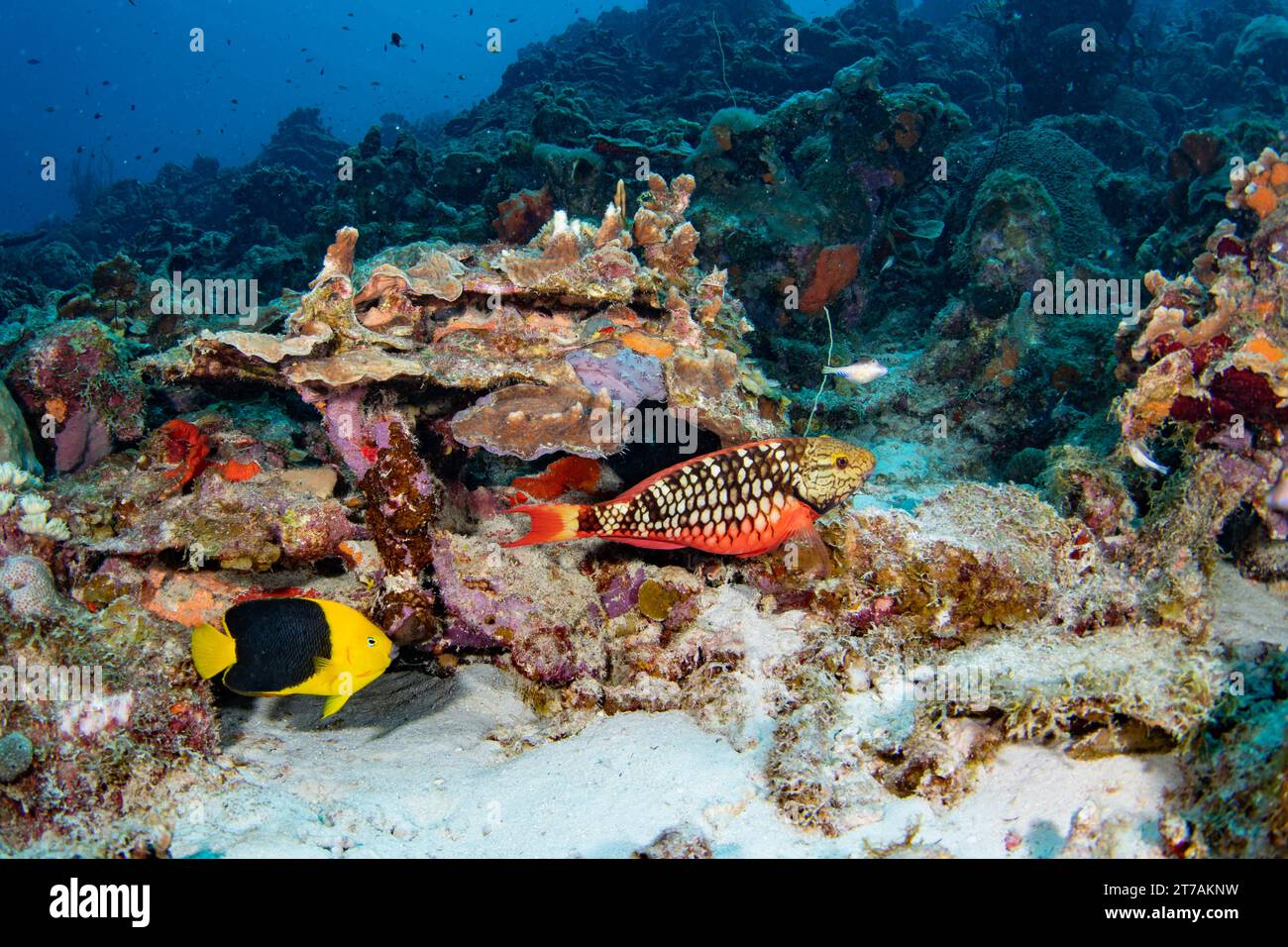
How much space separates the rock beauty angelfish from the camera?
256 centimetres

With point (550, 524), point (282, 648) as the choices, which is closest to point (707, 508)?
point (550, 524)

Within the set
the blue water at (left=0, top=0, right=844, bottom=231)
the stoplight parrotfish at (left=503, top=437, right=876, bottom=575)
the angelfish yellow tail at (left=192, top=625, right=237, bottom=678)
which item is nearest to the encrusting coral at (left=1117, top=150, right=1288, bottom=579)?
the stoplight parrotfish at (left=503, top=437, right=876, bottom=575)

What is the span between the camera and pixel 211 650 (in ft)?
8.41

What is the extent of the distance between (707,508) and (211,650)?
2.10 m

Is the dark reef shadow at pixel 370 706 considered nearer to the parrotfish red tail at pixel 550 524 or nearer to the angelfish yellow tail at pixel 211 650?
the angelfish yellow tail at pixel 211 650

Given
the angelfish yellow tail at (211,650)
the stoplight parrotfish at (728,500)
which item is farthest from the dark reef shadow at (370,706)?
the stoplight parrotfish at (728,500)

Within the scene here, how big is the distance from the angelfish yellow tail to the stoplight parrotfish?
119 cm

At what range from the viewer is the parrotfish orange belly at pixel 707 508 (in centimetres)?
304

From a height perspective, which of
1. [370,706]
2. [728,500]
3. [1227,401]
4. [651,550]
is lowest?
[370,706]

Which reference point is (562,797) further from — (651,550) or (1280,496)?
(1280,496)

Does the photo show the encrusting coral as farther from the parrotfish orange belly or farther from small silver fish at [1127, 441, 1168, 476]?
the parrotfish orange belly

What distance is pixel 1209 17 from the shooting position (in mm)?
23531

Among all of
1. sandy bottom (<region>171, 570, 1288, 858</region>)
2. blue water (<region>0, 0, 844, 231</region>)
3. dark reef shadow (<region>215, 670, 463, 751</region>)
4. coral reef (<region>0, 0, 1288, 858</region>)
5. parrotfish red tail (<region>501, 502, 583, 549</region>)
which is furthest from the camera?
blue water (<region>0, 0, 844, 231</region>)

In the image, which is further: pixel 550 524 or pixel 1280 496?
pixel 1280 496
